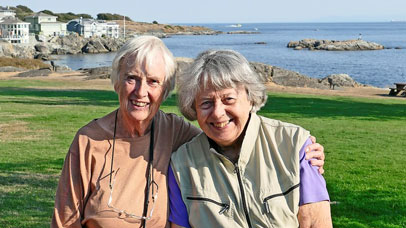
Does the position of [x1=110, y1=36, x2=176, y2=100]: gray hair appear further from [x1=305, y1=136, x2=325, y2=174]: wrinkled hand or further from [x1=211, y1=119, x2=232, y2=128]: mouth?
[x1=305, y1=136, x2=325, y2=174]: wrinkled hand

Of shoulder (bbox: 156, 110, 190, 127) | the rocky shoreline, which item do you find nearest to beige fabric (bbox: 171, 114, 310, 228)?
shoulder (bbox: 156, 110, 190, 127)

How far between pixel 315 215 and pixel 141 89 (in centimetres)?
120

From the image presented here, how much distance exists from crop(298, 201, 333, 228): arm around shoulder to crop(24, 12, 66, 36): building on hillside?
11034cm

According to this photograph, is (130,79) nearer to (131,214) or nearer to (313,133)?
(131,214)

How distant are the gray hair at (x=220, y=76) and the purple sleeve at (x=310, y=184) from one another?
0.44 meters

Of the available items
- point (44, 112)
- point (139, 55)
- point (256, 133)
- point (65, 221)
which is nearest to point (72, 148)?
point (65, 221)

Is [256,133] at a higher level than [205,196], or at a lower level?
higher

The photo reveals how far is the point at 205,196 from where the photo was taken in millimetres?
3215

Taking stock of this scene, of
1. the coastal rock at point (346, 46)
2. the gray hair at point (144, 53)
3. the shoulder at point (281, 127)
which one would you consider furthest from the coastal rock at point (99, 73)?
the coastal rock at point (346, 46)

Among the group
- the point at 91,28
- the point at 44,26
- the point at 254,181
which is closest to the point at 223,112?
the point at 254,181

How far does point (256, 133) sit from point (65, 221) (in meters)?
1.20

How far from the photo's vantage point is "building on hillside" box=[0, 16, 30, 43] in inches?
3575

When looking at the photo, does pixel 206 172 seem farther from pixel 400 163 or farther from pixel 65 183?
pixel 400 163

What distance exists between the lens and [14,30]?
92.2 metres
